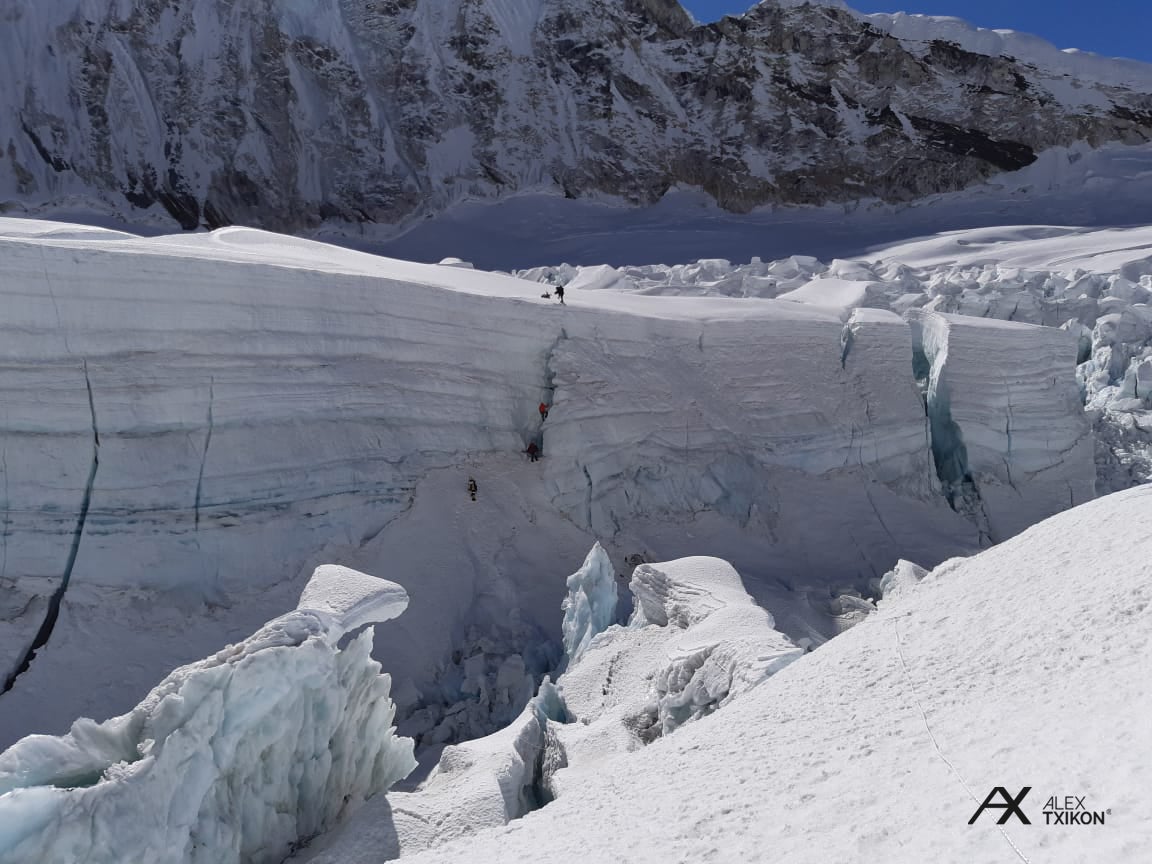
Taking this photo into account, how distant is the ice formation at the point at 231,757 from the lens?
3.74 metres

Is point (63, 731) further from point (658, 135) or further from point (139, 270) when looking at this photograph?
point (658, 135)

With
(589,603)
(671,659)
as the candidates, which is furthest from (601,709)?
(589,603)

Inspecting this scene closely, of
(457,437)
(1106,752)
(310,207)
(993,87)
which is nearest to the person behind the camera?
(1106,752)

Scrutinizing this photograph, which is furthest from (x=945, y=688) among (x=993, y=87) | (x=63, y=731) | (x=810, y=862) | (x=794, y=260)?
(x=993, y=87)

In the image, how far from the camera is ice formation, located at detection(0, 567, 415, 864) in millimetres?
3744

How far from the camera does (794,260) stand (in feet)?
72.0

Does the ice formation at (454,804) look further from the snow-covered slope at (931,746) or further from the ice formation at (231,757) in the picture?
the ice formation at (231,757)

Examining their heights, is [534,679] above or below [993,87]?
below

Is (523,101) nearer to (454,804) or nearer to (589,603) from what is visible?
(589,603)

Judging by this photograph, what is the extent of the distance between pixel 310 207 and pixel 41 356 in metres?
28.0

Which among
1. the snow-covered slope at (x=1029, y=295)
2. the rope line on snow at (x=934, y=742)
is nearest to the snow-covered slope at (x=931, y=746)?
the rope line on snow at (x=934, y=742)

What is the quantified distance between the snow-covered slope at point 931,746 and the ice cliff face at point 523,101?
3216cm

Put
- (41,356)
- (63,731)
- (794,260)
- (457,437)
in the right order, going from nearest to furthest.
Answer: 1. (63,731)
2. (41,356)
3. (457,437)
4. (794,260)

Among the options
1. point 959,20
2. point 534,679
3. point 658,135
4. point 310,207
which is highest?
point 959,20
